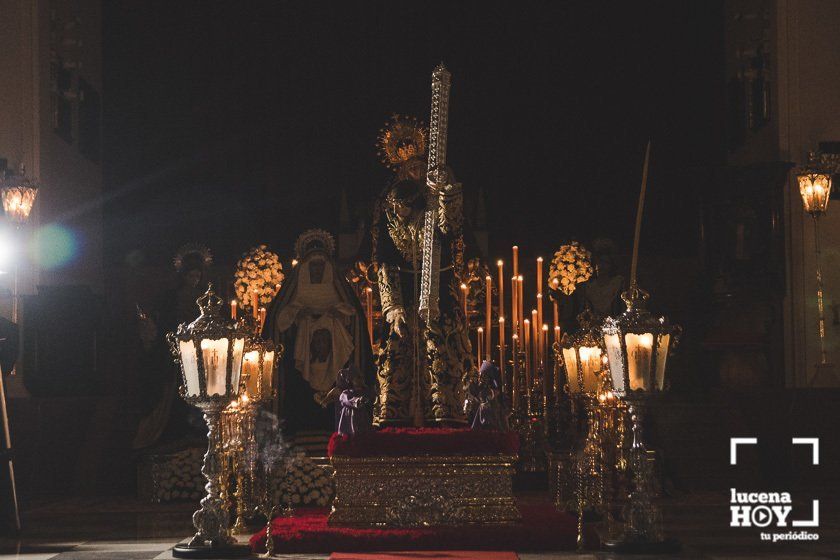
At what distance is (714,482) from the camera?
569 inches

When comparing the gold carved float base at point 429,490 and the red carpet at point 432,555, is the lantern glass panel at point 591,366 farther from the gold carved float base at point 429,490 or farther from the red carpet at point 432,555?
the red carpet at point 432,555

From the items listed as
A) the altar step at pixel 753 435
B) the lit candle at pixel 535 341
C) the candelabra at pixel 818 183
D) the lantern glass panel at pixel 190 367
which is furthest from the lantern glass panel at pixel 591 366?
the candelabra at pixel 818 183

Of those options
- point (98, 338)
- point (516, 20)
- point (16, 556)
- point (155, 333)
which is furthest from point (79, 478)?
point (516, 20)

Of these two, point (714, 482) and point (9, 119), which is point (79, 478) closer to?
point (9, 119)

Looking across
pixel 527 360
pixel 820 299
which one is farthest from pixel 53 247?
pixel 820 299

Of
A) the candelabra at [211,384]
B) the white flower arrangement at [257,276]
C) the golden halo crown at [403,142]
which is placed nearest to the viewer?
the candelabra at [211,384]

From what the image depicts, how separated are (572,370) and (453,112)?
25.7 feet

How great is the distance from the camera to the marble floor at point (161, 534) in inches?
351

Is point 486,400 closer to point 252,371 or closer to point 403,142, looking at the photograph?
point 252,371

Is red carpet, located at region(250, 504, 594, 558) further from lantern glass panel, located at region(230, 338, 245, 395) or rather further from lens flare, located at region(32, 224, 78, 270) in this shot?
lens flare, located at region(32, 224, 78, 270)

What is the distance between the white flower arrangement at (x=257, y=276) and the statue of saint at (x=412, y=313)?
12.6 ft

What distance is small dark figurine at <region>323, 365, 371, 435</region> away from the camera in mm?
9711

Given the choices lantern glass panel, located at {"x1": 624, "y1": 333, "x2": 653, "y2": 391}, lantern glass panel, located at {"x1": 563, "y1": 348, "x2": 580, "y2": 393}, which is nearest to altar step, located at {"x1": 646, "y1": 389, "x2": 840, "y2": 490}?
lantern glass panel, located at {"x1": 563, "y1": 348, "x2": 580, "y2": 393}

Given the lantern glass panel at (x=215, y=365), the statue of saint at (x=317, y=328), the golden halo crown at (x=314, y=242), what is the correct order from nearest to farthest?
1. the lantern glass panel at (x=215, y=365)
2. the statue of saint at (x=317, y=328)
3. the golden halo crown at (x=314, y=242)
